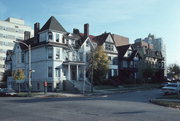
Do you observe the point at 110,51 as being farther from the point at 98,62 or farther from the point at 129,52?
the point at 98,62

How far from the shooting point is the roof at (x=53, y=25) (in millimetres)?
40531

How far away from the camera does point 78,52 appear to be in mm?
45156

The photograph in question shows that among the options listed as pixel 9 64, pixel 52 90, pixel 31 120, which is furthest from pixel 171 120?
pixel 9 64

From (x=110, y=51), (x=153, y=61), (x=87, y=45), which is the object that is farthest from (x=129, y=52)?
(x=87, y=45)

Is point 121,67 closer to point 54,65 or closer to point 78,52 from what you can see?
point 78,52

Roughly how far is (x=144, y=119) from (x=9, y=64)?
5198 centimetres

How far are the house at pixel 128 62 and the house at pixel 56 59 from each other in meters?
13.0

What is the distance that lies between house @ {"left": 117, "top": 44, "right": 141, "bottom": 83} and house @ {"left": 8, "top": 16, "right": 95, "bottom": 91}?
13.0 metres

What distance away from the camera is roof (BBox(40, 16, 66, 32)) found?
4053 cm

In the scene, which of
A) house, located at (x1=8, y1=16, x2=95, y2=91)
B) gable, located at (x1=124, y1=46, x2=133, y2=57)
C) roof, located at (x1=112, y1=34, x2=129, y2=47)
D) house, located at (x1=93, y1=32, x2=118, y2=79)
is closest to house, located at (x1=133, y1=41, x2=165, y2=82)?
gable, located at (x1=124, y1=46, x2=133, y2=57)

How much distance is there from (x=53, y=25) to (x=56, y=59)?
21.6 ft

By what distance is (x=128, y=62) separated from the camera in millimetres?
57219

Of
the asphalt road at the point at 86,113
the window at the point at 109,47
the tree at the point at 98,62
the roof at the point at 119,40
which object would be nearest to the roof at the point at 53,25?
the tree at the point at 98,62

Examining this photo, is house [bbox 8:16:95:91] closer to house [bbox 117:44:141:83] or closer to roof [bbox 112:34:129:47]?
house [bbox 117:44:141:83]
